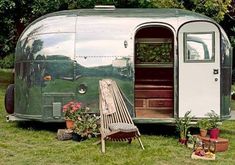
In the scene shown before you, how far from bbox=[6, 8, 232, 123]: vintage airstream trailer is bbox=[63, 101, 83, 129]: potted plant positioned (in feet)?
0.80

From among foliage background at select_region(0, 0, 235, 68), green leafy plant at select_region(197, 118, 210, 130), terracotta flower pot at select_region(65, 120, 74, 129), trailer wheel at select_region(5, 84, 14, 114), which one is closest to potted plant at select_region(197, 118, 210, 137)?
green leafy plant at select_region(197, 118, 210, 130)

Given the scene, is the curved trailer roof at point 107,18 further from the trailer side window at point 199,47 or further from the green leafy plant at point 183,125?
the green leafy plant at point 183,125

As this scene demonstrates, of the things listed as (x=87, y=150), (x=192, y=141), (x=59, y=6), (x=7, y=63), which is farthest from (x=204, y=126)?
(x=7, y=63)

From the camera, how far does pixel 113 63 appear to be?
9.01 metres

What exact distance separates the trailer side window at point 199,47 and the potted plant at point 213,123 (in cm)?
105

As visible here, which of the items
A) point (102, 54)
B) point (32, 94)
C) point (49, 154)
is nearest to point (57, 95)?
point (32, 94)

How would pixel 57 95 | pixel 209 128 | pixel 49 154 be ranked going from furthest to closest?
pixel 57 95 → pixel 209 128 → pixel 49 154

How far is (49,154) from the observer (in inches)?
294

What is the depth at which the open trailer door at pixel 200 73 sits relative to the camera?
8.88 metres

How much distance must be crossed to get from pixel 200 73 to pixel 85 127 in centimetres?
242

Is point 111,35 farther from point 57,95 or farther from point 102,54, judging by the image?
point 57,95

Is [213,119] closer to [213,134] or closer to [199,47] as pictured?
[213,134]

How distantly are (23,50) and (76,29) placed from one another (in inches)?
47.5

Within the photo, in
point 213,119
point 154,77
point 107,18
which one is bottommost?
point 213,119
